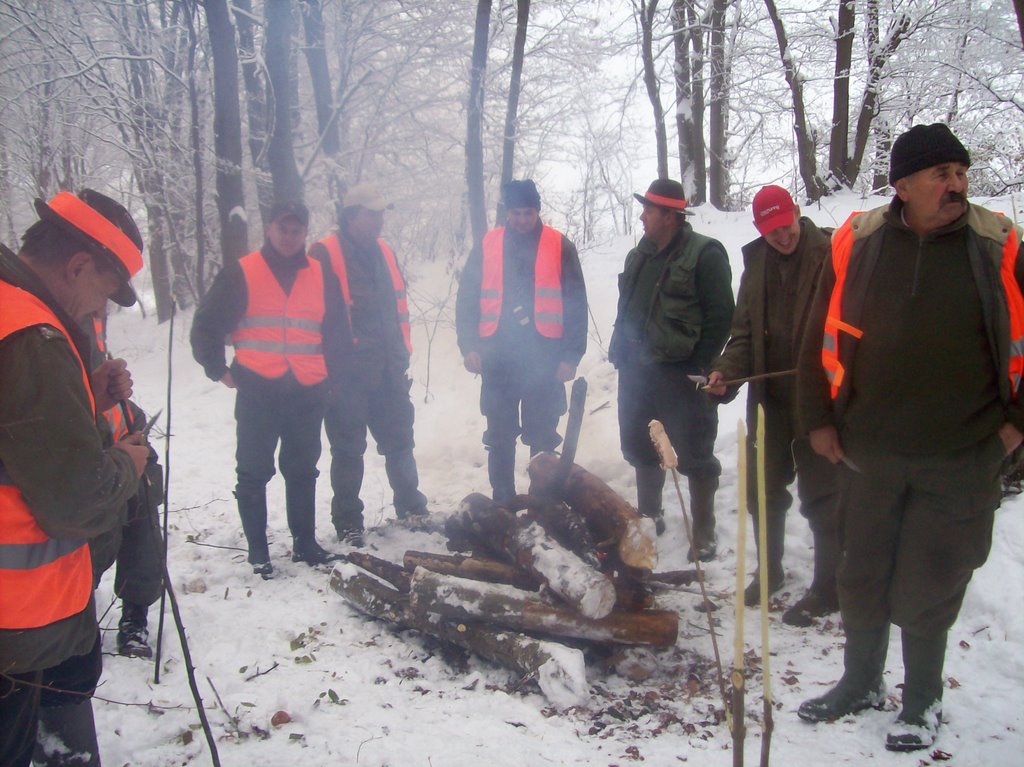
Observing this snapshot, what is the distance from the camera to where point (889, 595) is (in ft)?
8.45

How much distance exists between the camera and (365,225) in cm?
466

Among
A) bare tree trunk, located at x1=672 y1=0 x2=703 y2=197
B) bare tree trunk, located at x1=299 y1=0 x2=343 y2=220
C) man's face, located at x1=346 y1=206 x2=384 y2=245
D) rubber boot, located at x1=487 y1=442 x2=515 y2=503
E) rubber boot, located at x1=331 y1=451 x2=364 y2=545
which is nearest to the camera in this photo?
man's face, located at x1=346 y1=206 x2=384 y2=245

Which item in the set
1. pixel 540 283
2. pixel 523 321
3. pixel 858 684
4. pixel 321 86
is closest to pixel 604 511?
pixel 858 684

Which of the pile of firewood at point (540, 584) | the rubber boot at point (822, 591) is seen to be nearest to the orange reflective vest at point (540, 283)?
the pile of firewood at point (540, 584)

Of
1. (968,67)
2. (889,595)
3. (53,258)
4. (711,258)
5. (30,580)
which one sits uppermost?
(968,67)

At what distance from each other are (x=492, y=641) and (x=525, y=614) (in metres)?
0.19

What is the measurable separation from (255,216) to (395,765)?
17.7 metres

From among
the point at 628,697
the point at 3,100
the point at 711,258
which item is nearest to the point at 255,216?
the point at 3,100

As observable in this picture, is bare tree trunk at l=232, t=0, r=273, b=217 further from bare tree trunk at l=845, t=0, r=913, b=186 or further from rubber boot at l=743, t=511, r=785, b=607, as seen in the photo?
rubber boot at l=743, t=511, r=785, b=607

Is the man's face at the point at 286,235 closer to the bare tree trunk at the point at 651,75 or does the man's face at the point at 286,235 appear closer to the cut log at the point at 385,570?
the cut log at the point at 385,570

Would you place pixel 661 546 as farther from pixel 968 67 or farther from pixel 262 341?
pixel 968 67

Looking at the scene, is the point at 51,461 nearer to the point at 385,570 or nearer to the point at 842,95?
the point at 385,570

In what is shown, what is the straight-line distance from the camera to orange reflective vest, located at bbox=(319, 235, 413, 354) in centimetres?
458

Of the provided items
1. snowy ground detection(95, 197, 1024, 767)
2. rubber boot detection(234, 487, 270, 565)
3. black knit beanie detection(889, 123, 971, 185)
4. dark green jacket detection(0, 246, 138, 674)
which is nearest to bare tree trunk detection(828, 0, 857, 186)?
snowy ground detection(95, 197, 1024, 767)
